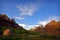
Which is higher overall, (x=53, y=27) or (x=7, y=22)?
(x=7, y=22)

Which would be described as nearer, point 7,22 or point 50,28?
point 50,28

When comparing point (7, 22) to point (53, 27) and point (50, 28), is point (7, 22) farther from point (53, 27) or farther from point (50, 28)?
point (53, 27)

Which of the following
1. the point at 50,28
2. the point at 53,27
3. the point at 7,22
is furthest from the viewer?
the point at 7,22

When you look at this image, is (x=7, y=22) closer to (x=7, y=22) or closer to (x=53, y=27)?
(x=7, y=22)

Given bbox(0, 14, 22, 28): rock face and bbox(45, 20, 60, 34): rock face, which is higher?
bbox(0, 14, 22, 28): rock face

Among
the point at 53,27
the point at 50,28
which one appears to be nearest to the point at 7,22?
the point at 50,28

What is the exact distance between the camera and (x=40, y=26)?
2342 cm

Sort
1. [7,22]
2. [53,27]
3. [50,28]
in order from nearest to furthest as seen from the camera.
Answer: [53,27], [50,28], [7,22]

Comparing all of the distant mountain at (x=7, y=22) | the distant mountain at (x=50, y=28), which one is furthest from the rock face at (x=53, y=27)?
the distant mountain at (x=7, y=22)

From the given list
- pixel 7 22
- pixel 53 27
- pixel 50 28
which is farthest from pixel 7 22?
pixel 53 27

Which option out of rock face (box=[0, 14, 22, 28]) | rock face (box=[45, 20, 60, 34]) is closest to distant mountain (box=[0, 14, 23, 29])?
rock face (box=[0, 14, 22, 28])

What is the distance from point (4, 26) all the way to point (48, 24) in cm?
623

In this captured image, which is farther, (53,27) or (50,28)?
(50,28)

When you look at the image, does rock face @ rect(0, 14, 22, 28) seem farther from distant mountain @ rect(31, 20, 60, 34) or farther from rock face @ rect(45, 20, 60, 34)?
rock face @ rect(45, 20, 60, 34)
